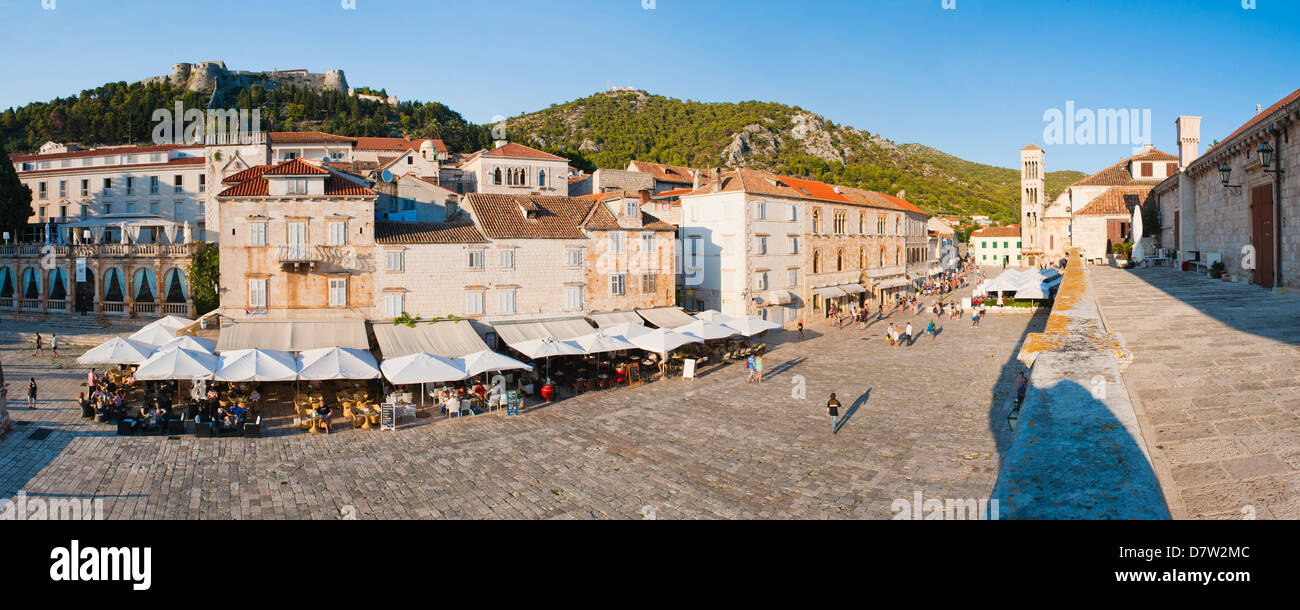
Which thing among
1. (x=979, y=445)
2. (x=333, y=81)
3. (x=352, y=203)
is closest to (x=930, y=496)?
(x=979, y=445)

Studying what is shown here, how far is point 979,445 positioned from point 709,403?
338 inches

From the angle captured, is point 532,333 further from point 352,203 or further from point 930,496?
point 930,496

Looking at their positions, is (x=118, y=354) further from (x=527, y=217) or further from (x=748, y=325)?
(x=748, y=325)


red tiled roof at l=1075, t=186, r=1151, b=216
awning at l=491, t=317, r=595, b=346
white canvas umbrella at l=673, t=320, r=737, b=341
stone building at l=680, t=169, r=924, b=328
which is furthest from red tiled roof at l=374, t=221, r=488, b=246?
red tiled roof at l=1075, t=186, r=1151, b=216

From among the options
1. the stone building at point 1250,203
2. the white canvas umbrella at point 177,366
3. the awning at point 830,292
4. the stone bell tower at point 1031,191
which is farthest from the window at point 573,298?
the stone bell tower at point 1031,191

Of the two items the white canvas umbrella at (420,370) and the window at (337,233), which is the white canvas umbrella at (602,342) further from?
the window at (337,233)

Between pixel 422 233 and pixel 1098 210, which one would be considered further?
pixel 1098 210

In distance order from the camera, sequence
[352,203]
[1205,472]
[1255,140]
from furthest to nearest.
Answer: [352,203]
[1255,140]
[1205,472]

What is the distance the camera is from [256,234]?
26.2 meters

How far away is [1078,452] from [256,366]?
22.1 meters

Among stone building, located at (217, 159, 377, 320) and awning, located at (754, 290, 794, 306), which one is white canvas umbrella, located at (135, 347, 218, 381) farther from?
awning, located at (754, 290, 794, 306)

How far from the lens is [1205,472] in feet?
16.3

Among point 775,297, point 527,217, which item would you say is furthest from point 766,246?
point 527,217
